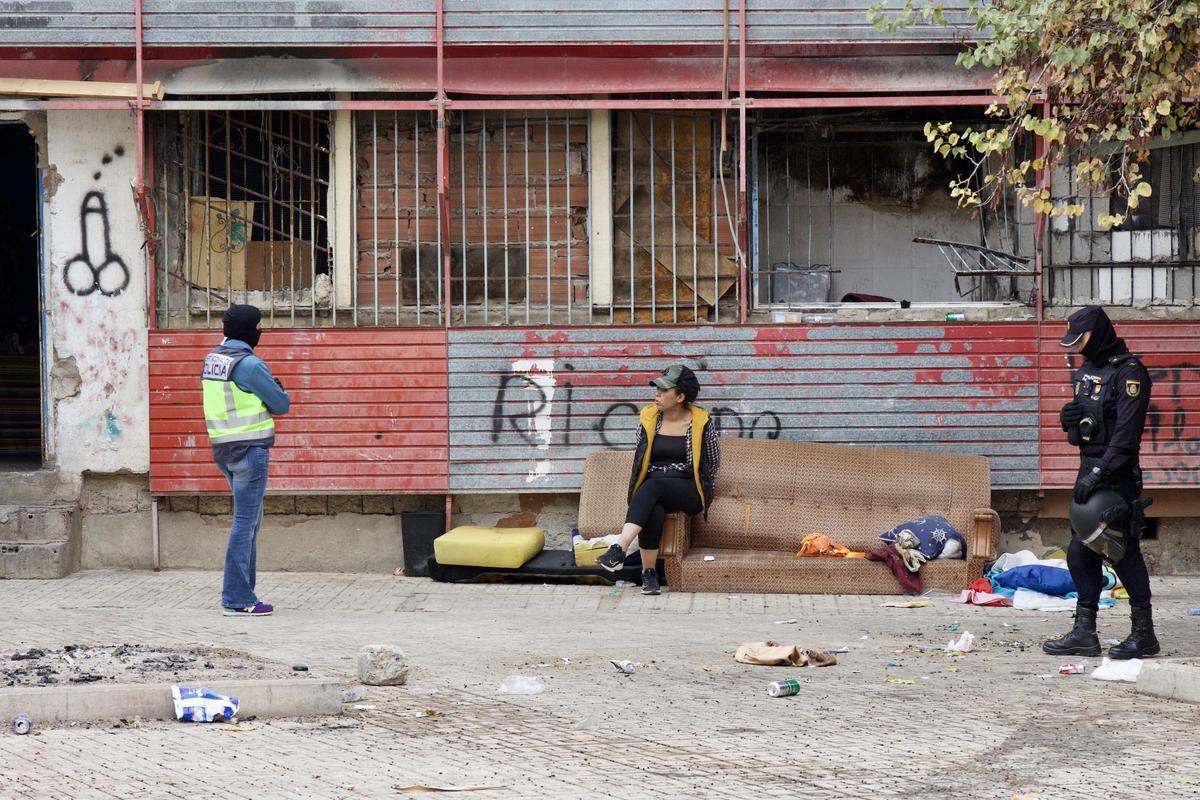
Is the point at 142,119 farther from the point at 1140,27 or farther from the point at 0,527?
the point at 1140,27

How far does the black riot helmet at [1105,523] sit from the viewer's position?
7457mm

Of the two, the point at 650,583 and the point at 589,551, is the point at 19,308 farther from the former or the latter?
the point at 650,583

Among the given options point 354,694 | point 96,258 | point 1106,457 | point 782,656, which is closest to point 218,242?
point 96,258

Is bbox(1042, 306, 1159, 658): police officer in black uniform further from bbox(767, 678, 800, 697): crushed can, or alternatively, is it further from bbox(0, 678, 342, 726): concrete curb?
bbox(0, 678, 342, 726): concrete curb

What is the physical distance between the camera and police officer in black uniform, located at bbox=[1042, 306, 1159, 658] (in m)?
7.50

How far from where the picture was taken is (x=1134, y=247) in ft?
36.0

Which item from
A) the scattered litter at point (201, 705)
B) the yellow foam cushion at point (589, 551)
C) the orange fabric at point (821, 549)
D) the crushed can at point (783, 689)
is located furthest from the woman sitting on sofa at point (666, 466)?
the scattered litter at point (201, 705)

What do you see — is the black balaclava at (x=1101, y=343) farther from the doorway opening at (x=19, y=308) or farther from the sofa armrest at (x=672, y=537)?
the doorway opening at (x=19, y=308)

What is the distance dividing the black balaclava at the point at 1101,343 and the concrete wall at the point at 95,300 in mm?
6607

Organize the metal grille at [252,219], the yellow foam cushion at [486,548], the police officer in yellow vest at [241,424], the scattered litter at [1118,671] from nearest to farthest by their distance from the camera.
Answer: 1. the scattered litter at [1118,671]
2. the police officer in yellow vest at [241,424]
3. the yellow foam cushion at [486,548]
4. the metal grille at [252,219]

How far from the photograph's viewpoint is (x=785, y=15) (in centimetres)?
1062

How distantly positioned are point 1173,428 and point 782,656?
4.62 meters

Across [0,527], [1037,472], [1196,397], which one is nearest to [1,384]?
[0,527]

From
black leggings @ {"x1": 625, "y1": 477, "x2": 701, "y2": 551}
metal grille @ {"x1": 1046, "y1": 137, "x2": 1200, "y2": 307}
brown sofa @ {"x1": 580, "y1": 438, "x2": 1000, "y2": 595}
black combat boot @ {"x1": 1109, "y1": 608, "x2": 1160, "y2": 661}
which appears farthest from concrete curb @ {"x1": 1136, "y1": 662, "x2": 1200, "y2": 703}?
metal grille @ {"x1": 1046, "y1": 137, "x2": 1200, "y2": 307}
